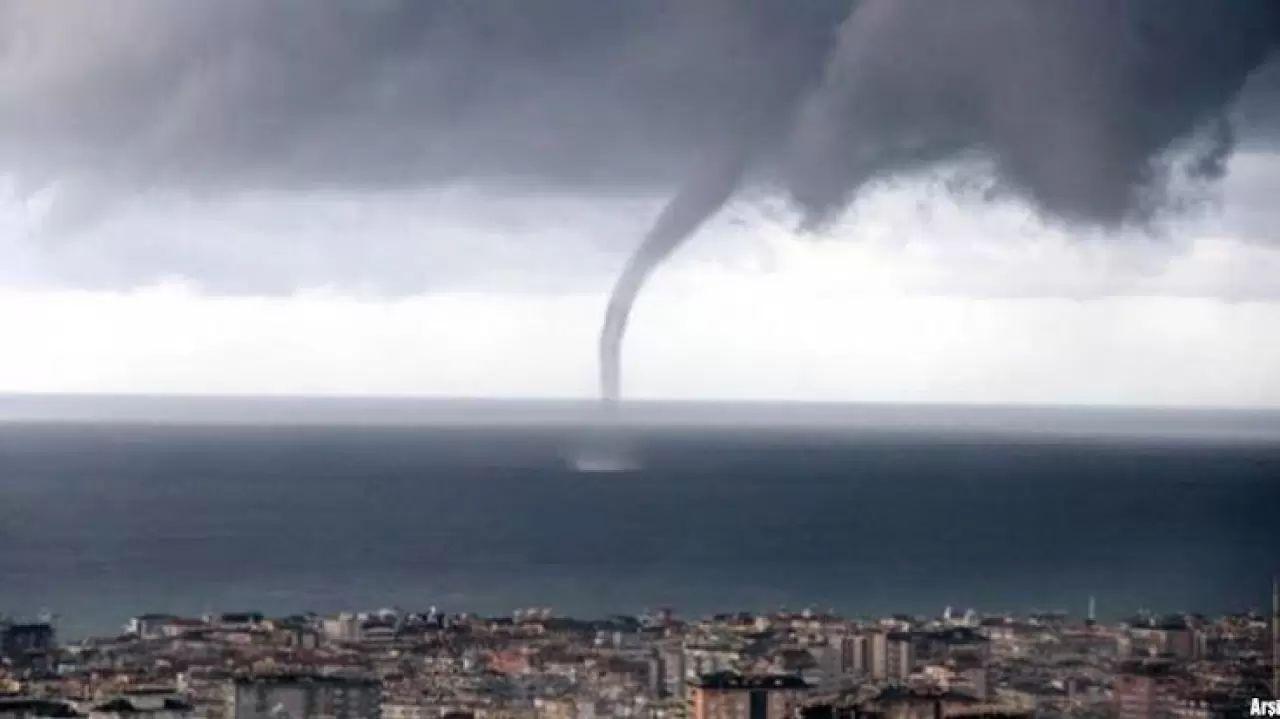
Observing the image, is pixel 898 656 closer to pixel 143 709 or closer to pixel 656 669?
pixel 656 669

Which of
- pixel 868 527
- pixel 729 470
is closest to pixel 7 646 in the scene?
pixel 868 527

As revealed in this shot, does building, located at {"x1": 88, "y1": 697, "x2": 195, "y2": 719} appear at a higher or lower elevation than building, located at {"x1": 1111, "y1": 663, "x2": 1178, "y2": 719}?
lower

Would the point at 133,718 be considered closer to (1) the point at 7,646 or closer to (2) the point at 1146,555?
(1) the point at 7,646

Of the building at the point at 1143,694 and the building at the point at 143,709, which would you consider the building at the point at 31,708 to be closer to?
the building at the point at 143,709

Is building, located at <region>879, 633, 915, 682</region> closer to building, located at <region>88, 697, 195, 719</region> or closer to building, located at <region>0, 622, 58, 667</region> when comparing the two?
building, located at <region>88, 697, 195, 719</region>

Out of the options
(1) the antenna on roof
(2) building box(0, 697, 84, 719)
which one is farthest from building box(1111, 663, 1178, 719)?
(2) building box(0, 697, 84, 719)

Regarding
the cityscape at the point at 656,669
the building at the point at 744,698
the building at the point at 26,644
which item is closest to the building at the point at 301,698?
the cityscape at the point at 656,669
